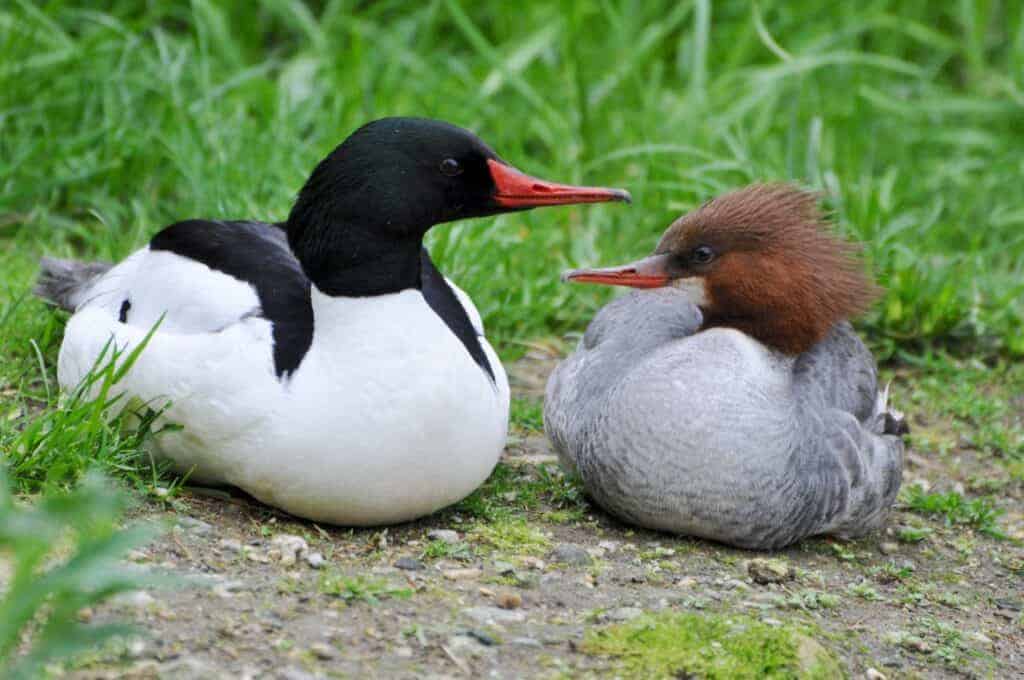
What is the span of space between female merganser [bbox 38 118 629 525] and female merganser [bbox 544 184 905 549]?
0.39 m

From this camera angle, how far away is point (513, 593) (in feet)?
10.9

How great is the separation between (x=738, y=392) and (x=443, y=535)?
33.9 inches

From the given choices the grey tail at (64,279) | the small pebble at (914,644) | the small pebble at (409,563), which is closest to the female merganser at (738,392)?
the small pebble at (914,644)

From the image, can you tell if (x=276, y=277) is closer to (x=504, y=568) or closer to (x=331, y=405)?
(x=331, y=405)

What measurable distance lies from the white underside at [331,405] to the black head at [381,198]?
0.08 m

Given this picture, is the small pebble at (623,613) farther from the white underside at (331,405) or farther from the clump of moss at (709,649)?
the white underside at (331,405)

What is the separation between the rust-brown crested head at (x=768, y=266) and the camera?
4000 millimetres

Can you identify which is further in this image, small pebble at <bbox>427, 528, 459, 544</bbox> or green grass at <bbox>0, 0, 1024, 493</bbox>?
green grass at <bbox>0, 0, 1024, 493</bbox>

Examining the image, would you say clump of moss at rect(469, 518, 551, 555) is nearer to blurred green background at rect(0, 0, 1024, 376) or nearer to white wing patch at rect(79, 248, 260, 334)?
white wing patch at rect(79, 248, 260, 334)

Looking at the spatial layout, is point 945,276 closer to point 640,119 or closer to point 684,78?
point 640,119

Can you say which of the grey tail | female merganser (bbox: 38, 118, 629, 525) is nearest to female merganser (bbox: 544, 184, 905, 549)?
female merganser (bbox: 38, 118, 629, 525)

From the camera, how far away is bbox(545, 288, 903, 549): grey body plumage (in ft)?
12.2

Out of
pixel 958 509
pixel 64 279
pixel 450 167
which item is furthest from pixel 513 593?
pixel 64 279

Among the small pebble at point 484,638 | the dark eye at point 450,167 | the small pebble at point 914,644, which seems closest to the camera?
the small pebble at point 484,638
